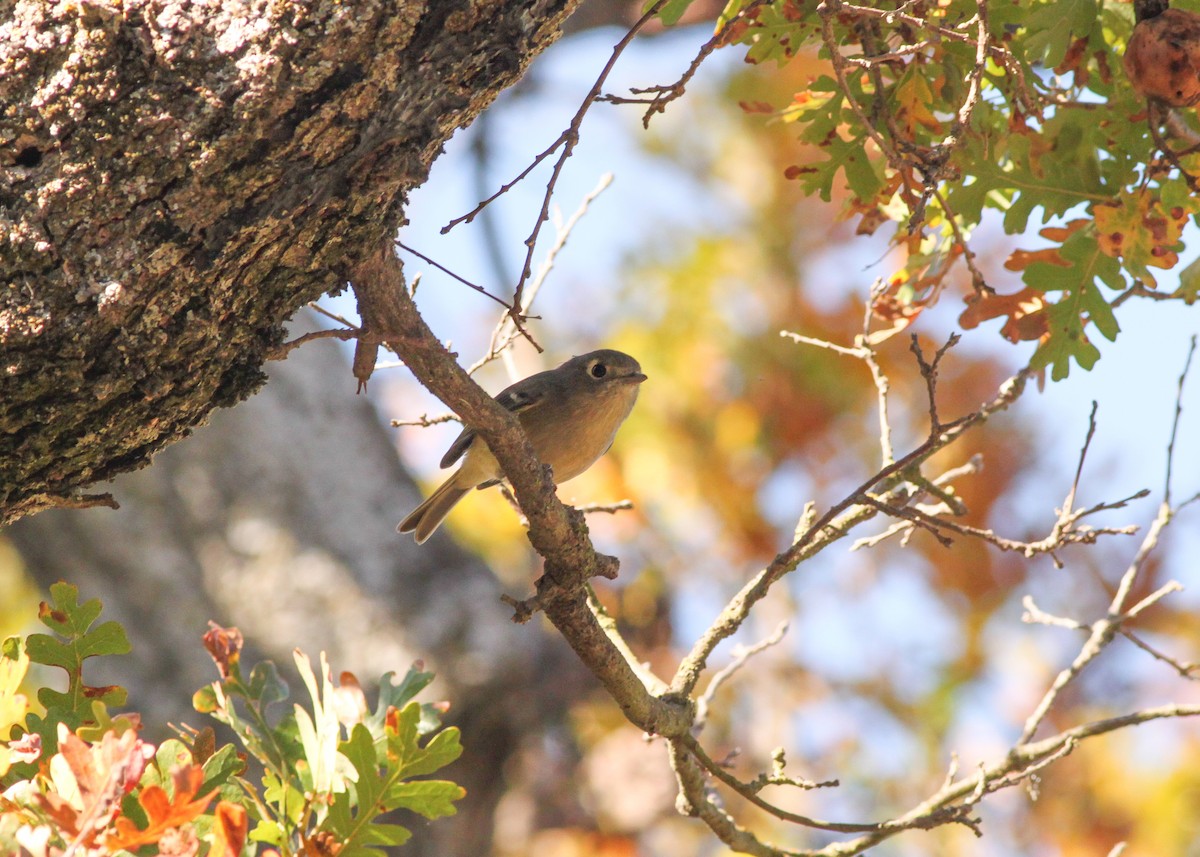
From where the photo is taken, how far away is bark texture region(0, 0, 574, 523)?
180cm

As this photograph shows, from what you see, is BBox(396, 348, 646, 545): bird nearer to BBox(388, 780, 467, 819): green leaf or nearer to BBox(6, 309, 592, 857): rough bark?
BBox(6, 309, 592, 857): rough bark

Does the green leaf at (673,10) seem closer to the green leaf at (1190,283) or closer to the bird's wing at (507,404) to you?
the green leaf at (1190,283)

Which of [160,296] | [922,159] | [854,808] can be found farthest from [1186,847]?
[160,296]

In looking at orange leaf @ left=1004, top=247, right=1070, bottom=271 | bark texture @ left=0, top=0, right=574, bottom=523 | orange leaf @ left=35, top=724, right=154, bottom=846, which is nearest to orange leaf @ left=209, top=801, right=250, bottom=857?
orange leaf @ left=35, top=724, right=154, bottom=846

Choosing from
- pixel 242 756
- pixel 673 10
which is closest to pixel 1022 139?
pixel 673 10

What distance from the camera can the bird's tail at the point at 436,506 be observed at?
208 inches

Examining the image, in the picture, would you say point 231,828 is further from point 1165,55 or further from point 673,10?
point 1165,55

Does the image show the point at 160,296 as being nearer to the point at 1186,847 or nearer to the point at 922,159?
the point at 922,159

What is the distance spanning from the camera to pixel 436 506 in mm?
5363

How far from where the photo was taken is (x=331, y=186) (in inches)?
77.3

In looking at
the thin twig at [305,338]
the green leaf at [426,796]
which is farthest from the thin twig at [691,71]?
the green leaf at [426,796]

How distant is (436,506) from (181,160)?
11.9ft

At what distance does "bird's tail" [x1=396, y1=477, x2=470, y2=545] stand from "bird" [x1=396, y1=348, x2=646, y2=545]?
0.13 meters

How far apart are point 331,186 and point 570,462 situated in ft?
9.52
